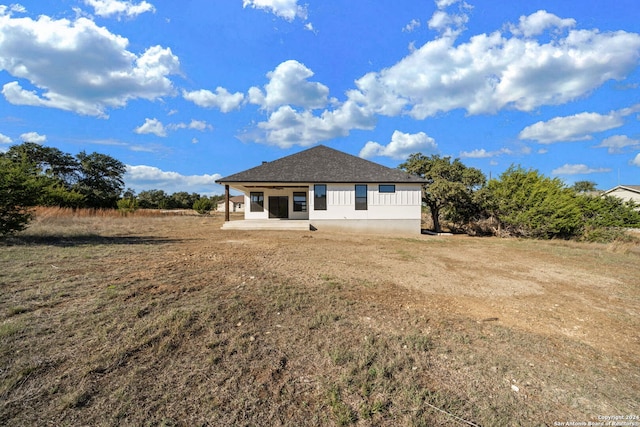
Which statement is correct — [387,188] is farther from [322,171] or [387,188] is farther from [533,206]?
[533,206]

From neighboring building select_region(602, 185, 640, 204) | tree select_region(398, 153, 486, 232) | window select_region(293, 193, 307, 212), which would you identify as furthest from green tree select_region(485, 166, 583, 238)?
neighboring building select_region(602, 185, 640, 204)

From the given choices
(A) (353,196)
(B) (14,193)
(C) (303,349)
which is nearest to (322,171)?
(A) (353,196)

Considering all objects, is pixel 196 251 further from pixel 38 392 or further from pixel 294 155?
pixel 294 155

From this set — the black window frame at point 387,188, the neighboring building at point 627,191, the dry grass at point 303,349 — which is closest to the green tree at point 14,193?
the dry grass at point 303,349

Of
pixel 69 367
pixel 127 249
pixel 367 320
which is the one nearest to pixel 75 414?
pixel 69 367

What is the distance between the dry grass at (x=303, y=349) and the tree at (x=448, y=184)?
1171 centimetres

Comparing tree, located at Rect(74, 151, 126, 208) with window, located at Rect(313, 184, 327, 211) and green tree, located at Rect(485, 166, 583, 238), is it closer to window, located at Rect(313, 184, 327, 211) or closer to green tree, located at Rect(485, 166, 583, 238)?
window, located at Rect(313, 184, 327, 211)

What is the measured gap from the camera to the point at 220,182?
53.4 ft

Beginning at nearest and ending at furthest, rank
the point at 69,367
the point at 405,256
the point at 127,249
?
the point at 69,367, the point at 127,249, the point at 405,256

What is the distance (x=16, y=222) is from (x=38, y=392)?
10.3 m

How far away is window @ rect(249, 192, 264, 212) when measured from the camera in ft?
65.7

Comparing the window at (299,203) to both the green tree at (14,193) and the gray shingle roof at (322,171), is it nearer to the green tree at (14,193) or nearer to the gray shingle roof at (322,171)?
the gray shingle roof at (322,171)

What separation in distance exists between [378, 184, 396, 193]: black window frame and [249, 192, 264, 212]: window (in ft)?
28.4

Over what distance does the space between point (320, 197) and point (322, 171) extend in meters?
1.89
